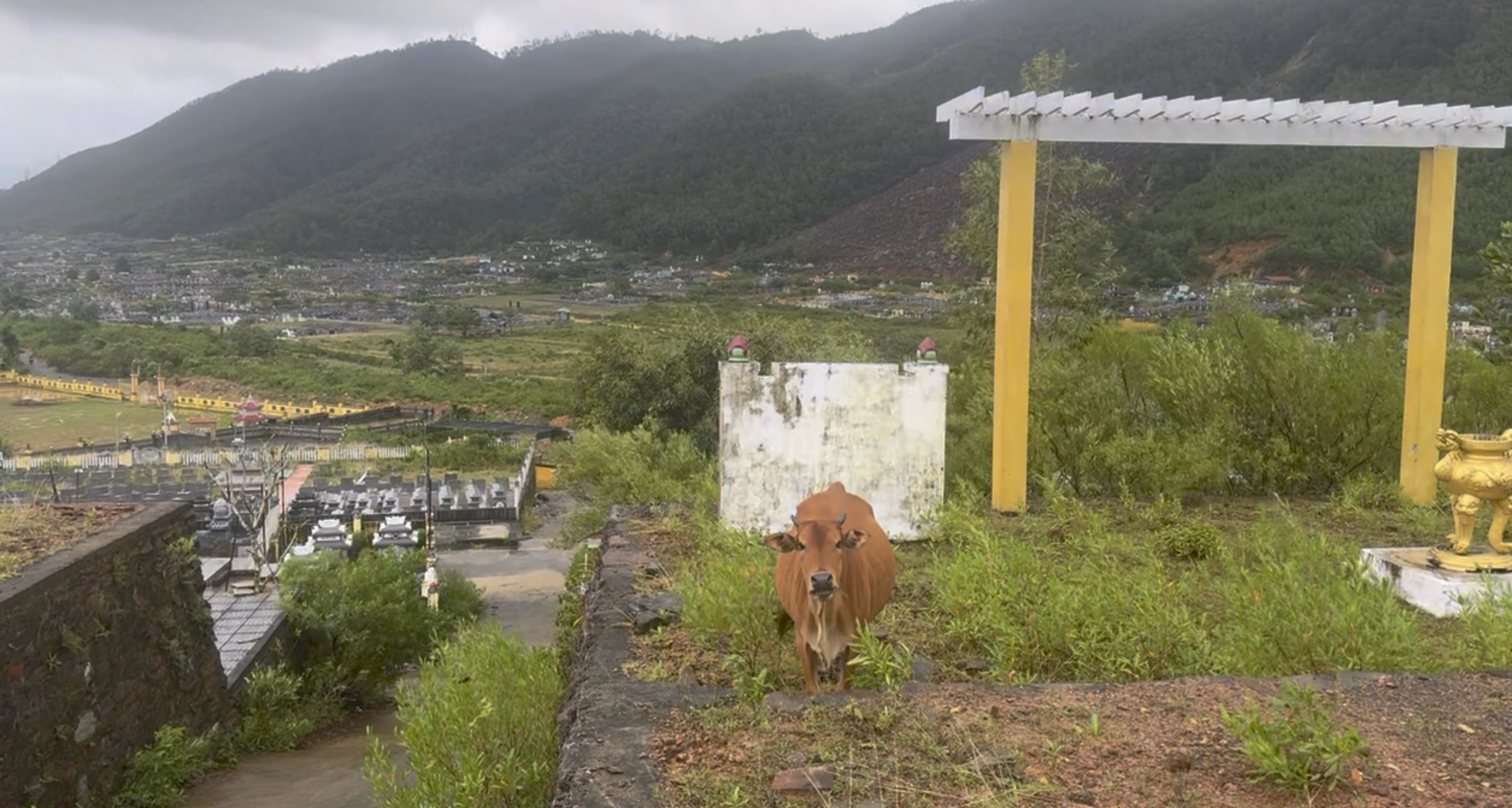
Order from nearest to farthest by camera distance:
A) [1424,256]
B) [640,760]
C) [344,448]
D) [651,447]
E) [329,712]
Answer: [640,760] < [1424,256] < [329,712] < [651,447] < [344,448]

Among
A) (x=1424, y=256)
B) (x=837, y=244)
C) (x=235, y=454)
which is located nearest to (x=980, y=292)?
(x=1424, y=256)

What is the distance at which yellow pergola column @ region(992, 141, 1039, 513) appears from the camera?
8.52m

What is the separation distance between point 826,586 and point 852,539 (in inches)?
12.4

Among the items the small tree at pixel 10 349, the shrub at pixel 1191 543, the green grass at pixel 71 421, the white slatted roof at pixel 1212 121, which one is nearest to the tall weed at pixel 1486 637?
the shrub at pixel 1191 543

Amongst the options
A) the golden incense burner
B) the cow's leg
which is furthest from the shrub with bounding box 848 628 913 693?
the golden incense burner

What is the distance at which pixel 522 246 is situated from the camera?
342 feet

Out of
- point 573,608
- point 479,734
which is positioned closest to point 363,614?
point 573,608

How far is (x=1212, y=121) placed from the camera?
8.66m

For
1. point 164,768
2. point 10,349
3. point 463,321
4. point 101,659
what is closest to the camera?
point 101,659

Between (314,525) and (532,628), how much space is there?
844 cm

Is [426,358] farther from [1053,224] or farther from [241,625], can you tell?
[1053,224]

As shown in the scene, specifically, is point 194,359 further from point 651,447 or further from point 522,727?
point 522,727

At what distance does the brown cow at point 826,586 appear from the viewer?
4699 millimetres

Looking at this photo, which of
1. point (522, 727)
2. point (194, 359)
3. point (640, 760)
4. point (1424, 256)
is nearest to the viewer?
point (640, 760)
